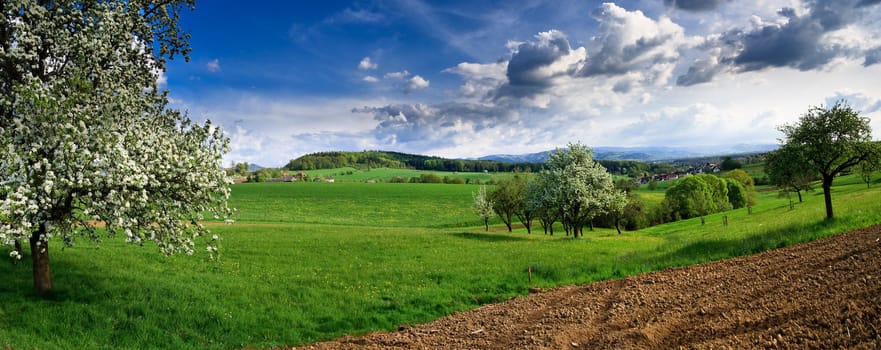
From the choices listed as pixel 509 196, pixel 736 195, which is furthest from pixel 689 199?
pixel 509 196

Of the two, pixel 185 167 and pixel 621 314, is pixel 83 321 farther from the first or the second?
pixel 621 314

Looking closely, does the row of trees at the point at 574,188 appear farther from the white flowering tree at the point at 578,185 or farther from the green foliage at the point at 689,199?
the green foliage at the point at 689,199

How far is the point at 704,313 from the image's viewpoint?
9.95m

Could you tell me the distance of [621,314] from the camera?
11688 mm

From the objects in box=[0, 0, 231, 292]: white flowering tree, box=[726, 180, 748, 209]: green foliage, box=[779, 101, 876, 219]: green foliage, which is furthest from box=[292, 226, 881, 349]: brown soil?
box=[726, 180, 748, 209]: green foliage

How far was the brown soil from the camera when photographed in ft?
24.4

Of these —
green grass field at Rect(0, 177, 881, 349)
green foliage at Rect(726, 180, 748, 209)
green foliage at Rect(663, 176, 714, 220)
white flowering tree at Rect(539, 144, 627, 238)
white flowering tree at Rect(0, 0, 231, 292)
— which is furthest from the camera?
green foliage at Rect(726, 180, 748, 209)

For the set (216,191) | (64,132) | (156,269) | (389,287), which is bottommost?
(389,287)

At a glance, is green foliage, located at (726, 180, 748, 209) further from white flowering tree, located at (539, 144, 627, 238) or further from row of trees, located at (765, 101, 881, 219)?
row of trees, located at (765, 101, 881, 219)

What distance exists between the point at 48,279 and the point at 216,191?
7.62 meters

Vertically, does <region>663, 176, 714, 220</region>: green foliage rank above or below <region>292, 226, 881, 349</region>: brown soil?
below

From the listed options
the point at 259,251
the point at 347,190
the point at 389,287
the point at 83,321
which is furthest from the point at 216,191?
the point at 347,190

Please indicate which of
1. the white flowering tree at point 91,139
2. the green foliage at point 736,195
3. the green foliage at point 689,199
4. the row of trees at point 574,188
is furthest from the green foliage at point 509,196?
the green foliage at point 736,195

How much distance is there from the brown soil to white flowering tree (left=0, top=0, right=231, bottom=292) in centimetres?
668
